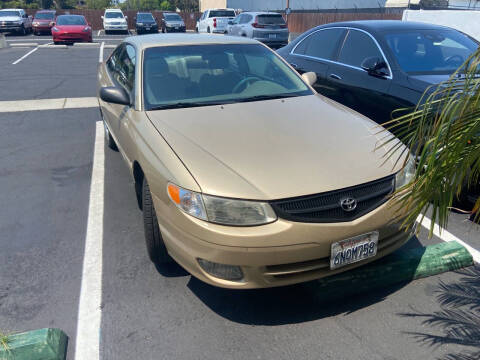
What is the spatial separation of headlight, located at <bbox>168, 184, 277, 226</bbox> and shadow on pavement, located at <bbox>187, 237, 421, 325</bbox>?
2.34 feet

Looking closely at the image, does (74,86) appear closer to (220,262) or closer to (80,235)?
(80,235)

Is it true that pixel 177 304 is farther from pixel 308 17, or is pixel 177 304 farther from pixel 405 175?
Result: pixel 308 17

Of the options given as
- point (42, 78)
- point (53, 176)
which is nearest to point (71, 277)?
point (53, 176)

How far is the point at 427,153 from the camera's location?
179 cm

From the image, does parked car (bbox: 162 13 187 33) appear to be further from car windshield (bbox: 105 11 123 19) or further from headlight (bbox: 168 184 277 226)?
headlight (bbox: 168 184 277 226)

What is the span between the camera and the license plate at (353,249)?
2480 mm

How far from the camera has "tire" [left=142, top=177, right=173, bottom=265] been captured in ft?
9.73

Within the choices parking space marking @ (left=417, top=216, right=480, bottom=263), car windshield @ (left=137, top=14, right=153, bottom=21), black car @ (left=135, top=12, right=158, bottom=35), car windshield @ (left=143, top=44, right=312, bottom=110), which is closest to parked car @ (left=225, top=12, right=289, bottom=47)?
black car @ (left=135, top=12, right=158, bottom=35)

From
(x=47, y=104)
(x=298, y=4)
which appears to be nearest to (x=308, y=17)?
(x=298, y=4)

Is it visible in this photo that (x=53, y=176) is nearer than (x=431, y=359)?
No

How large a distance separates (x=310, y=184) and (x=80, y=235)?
222cm

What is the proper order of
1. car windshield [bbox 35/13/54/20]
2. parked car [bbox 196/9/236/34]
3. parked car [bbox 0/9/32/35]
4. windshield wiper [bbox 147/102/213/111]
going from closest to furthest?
windshield wiper [bbox 147/102/213/111] < parked car [bbox 196/9/236/34] < parked car [bbox 0/9/32/35] < car windshield [bbox 35/13/54/20]

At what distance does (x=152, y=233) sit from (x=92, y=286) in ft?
1.88

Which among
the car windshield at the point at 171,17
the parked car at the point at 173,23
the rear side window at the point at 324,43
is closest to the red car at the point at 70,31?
the parked car at the point at 173,23
